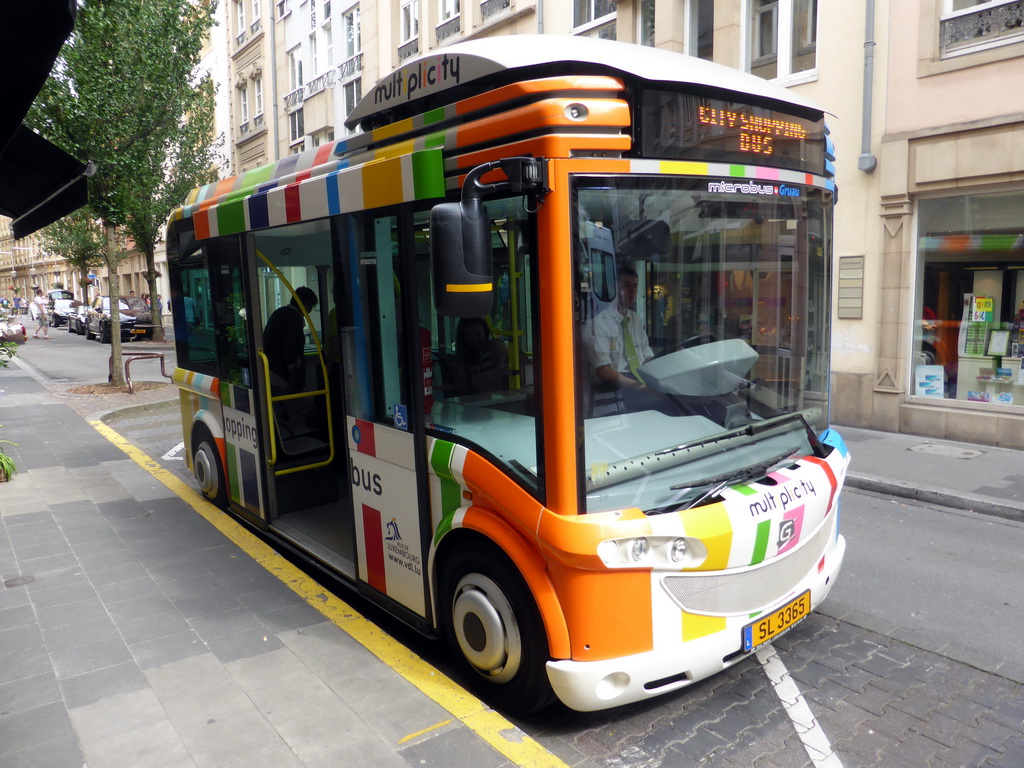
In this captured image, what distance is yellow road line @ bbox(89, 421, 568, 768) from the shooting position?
2.97 meters

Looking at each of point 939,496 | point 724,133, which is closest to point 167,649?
point 724,133

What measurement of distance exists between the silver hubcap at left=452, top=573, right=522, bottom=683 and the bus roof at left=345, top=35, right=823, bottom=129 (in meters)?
2.11

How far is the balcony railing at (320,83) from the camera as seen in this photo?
24234 mm

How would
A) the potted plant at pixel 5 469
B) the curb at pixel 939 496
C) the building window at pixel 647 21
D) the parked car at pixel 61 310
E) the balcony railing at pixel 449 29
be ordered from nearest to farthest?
the curb at pixel 939 496, the potted plant at pixel 5 469, the building window at pixel 647 21, the balcony railing at pixel 449 29, the parked car at pixel 61 310

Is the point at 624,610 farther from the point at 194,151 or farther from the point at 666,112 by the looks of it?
the point at 194,151

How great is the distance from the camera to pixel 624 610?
3066 mm

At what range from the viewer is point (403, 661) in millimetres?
3660

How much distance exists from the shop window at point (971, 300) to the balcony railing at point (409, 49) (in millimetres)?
14129

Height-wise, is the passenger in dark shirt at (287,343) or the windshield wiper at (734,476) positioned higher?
the passenger in dark shirt at (287,343)

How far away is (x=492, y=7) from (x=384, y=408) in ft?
51.2

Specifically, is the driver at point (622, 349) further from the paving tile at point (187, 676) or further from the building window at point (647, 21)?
the building window at point (647, 21)

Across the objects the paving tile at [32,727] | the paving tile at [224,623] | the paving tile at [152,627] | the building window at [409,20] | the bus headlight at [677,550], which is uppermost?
the building window at [409,20]

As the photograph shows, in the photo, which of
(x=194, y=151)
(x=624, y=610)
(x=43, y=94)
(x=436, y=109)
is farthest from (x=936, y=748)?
(x=194, y=151)

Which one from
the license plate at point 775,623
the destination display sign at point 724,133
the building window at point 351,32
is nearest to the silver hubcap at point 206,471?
the license plate at point 775,623
